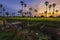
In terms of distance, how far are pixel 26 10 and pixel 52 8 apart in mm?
641

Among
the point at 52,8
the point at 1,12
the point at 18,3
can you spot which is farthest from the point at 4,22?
the point at 52,8

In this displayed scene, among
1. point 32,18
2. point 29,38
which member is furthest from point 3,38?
point 32,18

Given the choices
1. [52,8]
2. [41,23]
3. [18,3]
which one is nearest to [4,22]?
[18,3]

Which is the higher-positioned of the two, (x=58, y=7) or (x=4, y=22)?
(x=58, y=7)

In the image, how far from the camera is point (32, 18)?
10.7 feet

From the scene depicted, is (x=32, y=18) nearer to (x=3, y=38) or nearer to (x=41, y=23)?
(x=41, y=23)

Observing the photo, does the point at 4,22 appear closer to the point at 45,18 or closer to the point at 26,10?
the point at 26,10

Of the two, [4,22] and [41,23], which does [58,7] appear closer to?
[41,23]

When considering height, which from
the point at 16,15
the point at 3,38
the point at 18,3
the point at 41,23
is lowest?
the point at 3,38

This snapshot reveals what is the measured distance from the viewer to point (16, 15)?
128 inches

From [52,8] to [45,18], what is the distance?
0.97ft

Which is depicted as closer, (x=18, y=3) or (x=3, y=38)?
(x=3, y=38)

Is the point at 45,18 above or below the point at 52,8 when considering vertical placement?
below

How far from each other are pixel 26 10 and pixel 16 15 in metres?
0.28
